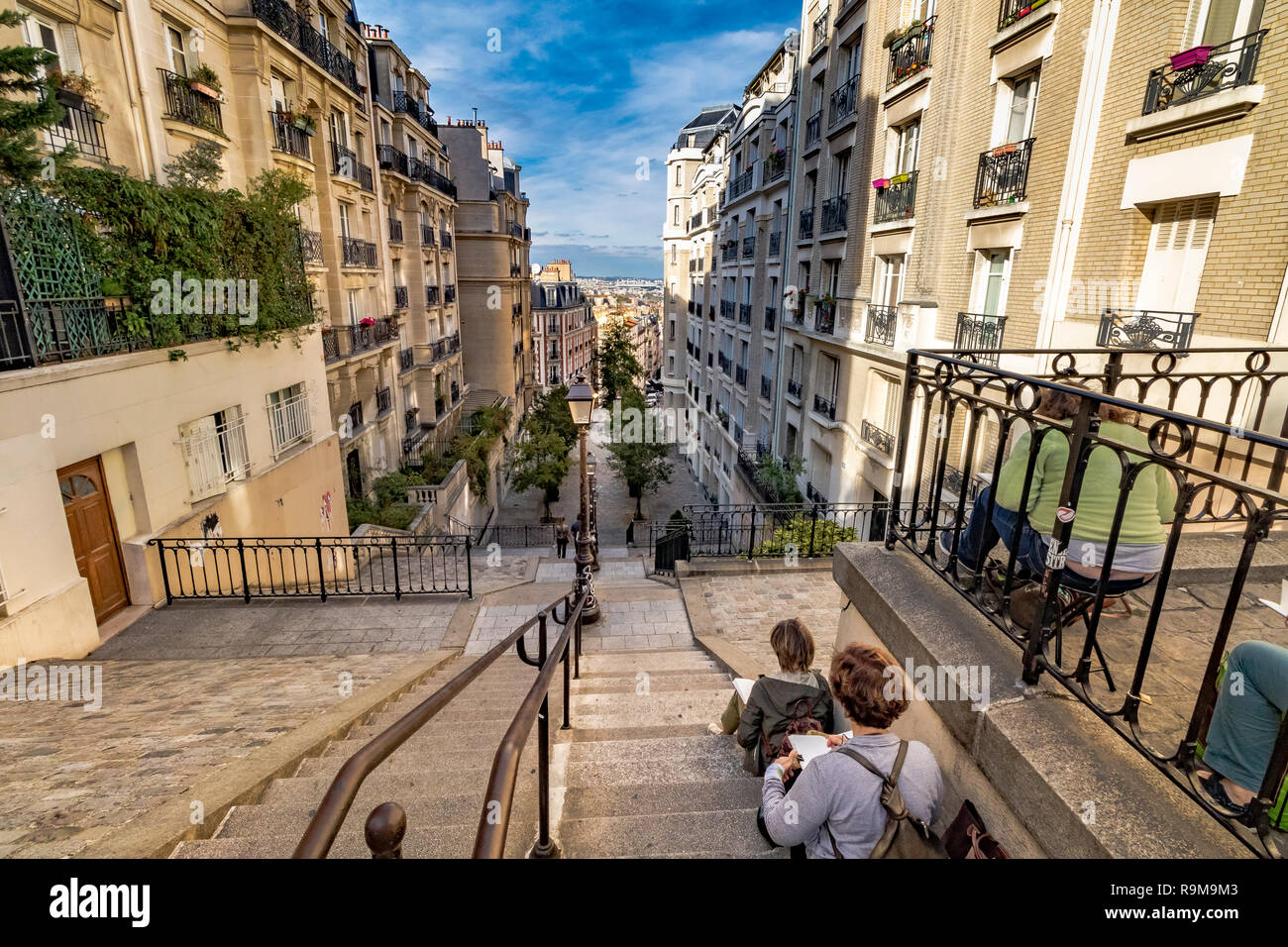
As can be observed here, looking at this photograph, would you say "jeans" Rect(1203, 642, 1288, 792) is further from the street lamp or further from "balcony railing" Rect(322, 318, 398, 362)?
"balcony railing" Rect(322, 318, 398, 362)

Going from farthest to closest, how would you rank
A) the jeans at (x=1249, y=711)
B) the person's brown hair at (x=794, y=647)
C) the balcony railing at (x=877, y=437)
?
the balcony railing at (x=877, y=437)
the person's brown hair at (x=794, y=647)
the jeans at (x=1249, y=711)

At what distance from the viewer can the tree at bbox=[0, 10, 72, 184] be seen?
17.9 feet

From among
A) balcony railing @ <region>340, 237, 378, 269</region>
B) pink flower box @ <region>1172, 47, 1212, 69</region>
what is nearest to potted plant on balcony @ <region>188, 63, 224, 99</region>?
balcony railing @ <region>340, 237, 378, 269</region>

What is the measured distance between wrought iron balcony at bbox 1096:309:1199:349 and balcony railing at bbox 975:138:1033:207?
10.6ft

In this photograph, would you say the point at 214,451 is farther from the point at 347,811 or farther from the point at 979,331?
the point at 979,331

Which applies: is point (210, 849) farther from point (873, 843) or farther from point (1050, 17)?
point (1050, 17)

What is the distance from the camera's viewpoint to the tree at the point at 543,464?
25.1 m

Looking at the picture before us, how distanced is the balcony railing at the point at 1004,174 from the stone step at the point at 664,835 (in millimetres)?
11982

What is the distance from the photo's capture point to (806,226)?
64.1ft

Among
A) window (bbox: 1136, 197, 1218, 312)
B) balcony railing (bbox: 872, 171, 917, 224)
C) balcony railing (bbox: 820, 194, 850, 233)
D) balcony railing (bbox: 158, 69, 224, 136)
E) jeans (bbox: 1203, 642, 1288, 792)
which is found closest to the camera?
jeans (bbox: 1203, 642, 1288, 792)

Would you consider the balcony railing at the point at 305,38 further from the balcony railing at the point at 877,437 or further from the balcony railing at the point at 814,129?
the balcony railing at the point at 877,437

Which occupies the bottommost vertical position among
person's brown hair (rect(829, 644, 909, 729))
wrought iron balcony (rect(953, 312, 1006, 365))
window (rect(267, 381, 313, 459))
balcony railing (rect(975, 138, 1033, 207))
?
window (rect(267, 381, 313, 459))

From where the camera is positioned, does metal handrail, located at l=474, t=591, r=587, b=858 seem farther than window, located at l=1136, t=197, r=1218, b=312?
No

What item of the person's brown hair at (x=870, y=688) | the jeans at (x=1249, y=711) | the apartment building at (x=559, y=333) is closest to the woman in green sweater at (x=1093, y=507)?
the jeans at (x=1249, y=711)
